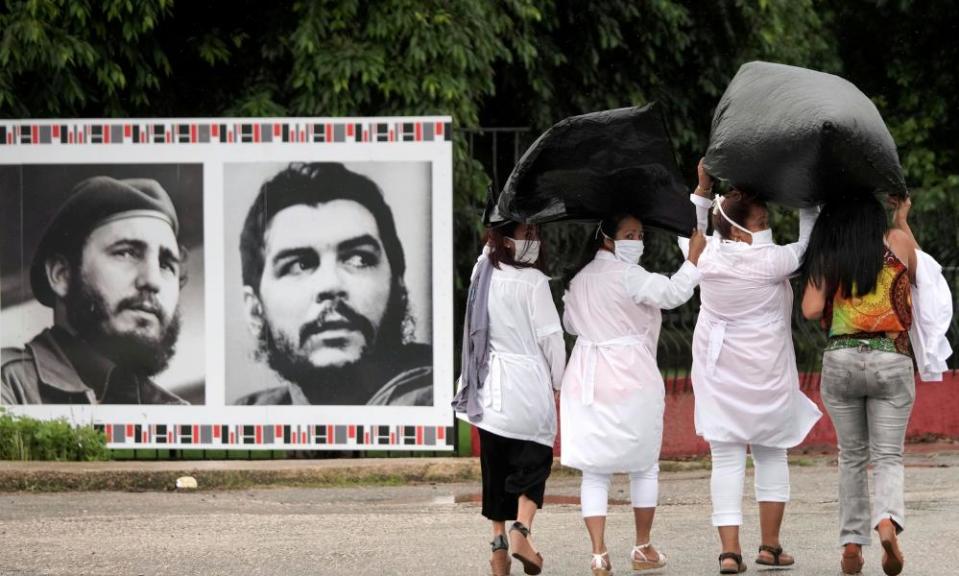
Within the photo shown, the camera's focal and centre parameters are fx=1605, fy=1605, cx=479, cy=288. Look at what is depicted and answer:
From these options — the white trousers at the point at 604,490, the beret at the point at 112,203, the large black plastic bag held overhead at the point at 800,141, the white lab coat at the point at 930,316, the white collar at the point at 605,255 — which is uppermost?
the large black plastic bag held overhead at the point at 800,141

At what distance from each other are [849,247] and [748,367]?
2.22 feet

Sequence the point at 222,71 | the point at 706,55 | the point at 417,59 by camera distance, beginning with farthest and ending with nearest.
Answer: the point at 706,55
the point at 222,71
the point at 417,59

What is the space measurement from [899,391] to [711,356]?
0.81m

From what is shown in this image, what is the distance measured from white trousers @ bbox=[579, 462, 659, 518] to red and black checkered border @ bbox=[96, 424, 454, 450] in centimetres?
401

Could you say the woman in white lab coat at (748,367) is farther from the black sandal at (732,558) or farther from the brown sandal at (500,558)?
the brown sandal at (500,558)

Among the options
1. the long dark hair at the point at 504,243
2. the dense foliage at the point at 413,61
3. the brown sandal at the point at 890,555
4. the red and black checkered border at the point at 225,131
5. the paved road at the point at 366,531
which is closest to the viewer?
the brown sandal at the point at 890,555

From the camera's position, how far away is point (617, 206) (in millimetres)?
6906

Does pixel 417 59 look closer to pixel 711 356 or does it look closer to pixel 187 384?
pixel 187 384

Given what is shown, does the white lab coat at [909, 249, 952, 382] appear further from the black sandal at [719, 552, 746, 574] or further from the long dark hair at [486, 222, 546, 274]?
the long dark hair at [486, 222, 546, 274]

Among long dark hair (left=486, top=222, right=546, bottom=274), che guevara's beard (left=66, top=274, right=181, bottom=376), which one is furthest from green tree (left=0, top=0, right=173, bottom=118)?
long dark hair (left=486, top=222, right=546, bottom=274)

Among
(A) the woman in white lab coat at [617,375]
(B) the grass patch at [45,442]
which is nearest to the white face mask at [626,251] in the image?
(A) the woman in white lab coat at [617,375]

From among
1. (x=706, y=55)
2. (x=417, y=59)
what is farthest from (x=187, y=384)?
(x=706, y=55)

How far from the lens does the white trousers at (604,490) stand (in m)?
6.82

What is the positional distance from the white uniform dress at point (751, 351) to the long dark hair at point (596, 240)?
0.42 m
